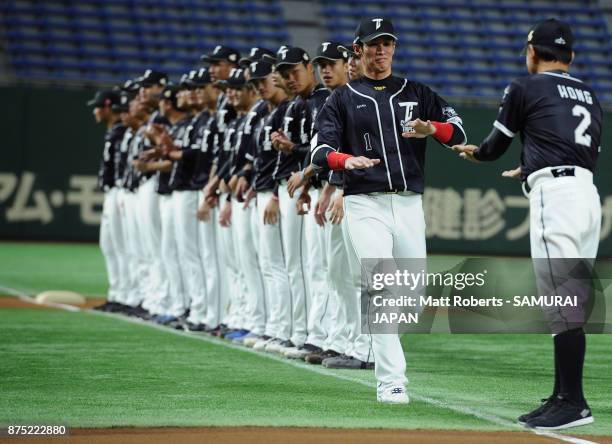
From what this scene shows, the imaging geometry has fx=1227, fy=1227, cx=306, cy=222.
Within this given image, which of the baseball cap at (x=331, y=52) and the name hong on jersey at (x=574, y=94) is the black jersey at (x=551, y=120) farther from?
the baseball cap at (x=331, y=52)

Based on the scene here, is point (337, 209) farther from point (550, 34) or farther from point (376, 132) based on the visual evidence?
point (550, 34)

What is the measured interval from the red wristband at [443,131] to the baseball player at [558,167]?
2.14 feet

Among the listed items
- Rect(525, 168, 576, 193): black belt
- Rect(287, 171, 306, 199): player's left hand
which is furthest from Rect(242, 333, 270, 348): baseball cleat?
Rect(525, 168, 576, 193): black belt

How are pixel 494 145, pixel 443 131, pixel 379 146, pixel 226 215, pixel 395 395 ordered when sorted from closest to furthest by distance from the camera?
pixel 494 145 → pixel 395 395 → pixel 443 131 → pixel 379 146 → pixel 226 215

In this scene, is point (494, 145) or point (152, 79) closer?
point (494, 145)

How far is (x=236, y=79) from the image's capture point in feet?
35.3

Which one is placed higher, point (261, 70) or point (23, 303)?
point (261, 70)

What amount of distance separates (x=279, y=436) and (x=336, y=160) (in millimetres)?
1745

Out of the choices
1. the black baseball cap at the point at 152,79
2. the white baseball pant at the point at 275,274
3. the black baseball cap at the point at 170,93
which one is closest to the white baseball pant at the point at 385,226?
the white baseball pant at the point at 275,274

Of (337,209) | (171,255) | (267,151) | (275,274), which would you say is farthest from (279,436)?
(171,255)

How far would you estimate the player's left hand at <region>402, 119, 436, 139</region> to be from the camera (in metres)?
6.56

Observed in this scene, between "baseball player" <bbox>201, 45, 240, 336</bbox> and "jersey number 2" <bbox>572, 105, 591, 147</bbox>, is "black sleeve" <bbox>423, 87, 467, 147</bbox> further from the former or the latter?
"baseball player" <bbox>201, 45, 240, 336</bbox>

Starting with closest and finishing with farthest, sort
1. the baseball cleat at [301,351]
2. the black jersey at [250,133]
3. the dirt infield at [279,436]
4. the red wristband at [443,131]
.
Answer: the dirt infield at [279,436], the red wristband at [443,131], the baseball cleat at [301,351], the black jersey at [250,133]

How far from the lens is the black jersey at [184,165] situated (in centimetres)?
1175
